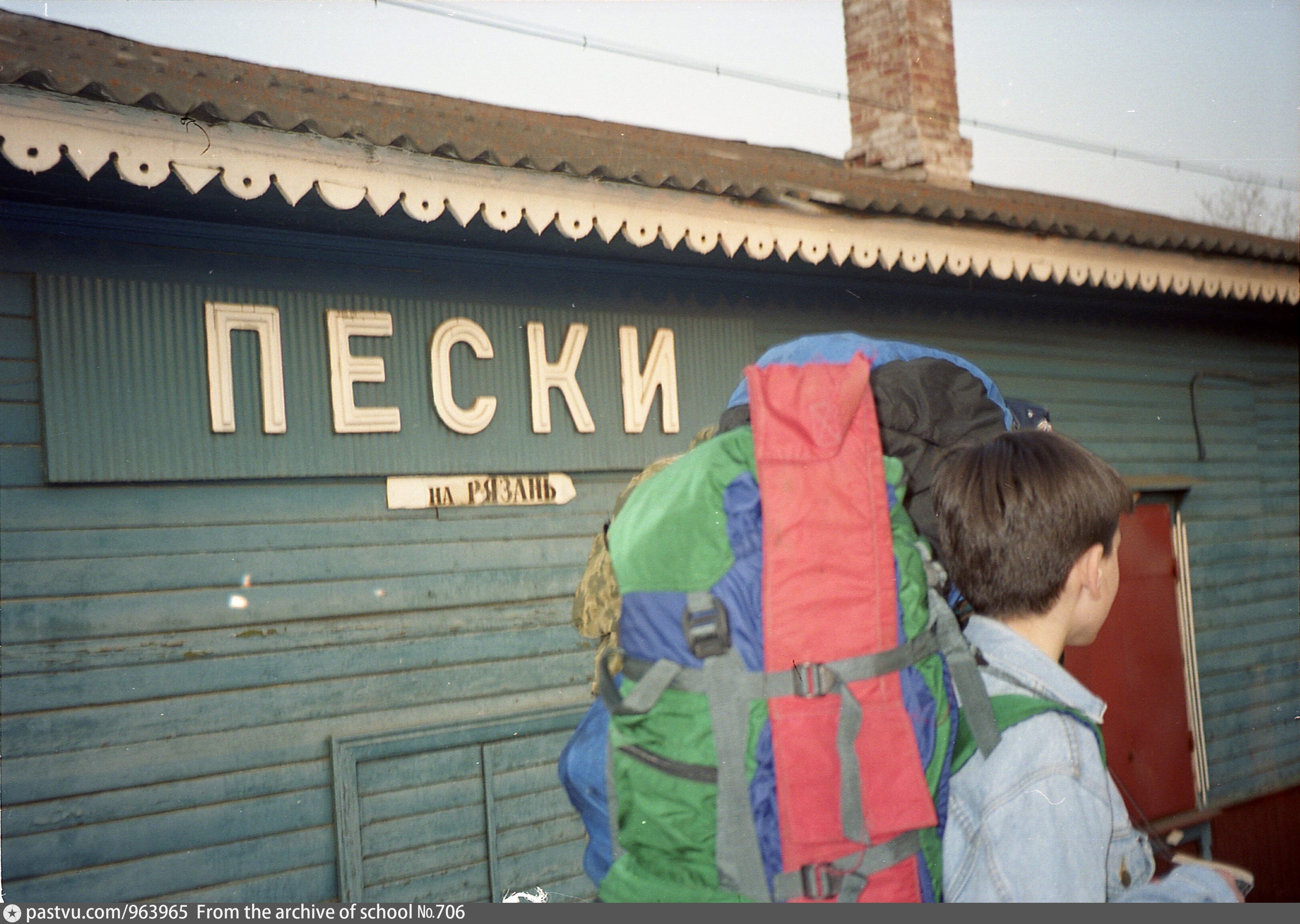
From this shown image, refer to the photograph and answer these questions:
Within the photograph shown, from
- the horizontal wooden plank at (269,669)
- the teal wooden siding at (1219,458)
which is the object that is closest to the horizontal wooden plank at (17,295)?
the horizontal wooden plank at (269,669)

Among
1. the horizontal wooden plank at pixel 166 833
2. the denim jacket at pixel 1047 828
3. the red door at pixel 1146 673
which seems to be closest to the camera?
the denim jacket at pixel 1047 828

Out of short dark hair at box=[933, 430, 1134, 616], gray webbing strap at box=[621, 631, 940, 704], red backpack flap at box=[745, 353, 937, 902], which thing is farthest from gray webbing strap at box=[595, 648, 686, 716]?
short dark hair at box=[933, 430, 1134, 616]

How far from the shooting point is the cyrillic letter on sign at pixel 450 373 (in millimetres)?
4305

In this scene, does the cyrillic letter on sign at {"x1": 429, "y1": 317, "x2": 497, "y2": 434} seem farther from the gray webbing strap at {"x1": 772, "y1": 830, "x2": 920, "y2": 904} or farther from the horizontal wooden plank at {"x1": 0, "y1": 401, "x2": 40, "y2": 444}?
the gray webbing strap at {"x1": 772, "y1": 830, "x2": 920, "y2": 904}

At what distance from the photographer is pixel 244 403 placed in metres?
3.90

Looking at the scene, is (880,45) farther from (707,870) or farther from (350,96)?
(707,870)

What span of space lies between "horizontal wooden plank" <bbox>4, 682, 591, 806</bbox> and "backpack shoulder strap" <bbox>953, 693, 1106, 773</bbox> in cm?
299

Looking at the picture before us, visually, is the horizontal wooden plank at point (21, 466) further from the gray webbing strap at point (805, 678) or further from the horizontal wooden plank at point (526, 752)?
the gray webbing strap at point (805, 678)

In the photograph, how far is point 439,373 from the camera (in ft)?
14.1

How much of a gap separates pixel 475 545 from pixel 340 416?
82 centimetres

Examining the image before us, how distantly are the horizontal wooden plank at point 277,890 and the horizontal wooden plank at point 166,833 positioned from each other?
0.51 ft

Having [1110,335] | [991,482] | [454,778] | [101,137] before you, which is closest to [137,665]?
[454,778]

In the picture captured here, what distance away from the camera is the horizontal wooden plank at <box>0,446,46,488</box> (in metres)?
A: 3.51

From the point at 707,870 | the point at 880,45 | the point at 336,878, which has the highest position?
the point at 880,45
